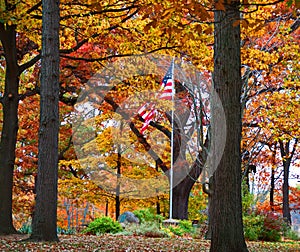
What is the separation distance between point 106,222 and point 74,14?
19.5ft

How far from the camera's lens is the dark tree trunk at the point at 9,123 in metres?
9.80

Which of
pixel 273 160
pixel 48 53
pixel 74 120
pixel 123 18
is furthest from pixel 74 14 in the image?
pixel 273 160

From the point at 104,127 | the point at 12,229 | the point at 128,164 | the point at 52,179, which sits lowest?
the point at 12,229

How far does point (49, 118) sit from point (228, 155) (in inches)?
133

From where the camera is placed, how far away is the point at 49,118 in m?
7.38

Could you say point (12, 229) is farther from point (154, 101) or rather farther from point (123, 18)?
point (154, 101)

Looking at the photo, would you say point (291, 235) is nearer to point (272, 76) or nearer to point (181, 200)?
point (181, 200)

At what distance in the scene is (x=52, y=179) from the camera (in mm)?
7383

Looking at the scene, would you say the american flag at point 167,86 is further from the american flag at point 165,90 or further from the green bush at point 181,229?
the green bush at point 181,229

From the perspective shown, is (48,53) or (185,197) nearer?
(48,53)

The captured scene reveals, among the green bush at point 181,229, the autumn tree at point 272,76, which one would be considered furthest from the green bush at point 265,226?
the autumn tree at point 272,76

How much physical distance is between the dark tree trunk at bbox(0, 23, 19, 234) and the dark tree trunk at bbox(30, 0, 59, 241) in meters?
2.75

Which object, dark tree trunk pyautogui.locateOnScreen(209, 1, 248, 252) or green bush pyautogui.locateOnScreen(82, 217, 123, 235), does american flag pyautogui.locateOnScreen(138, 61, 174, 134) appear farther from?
dark tree trunk pyautogui.locateOnScreen(209, 1, 248, 252)

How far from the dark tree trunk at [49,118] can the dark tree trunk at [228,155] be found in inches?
122
